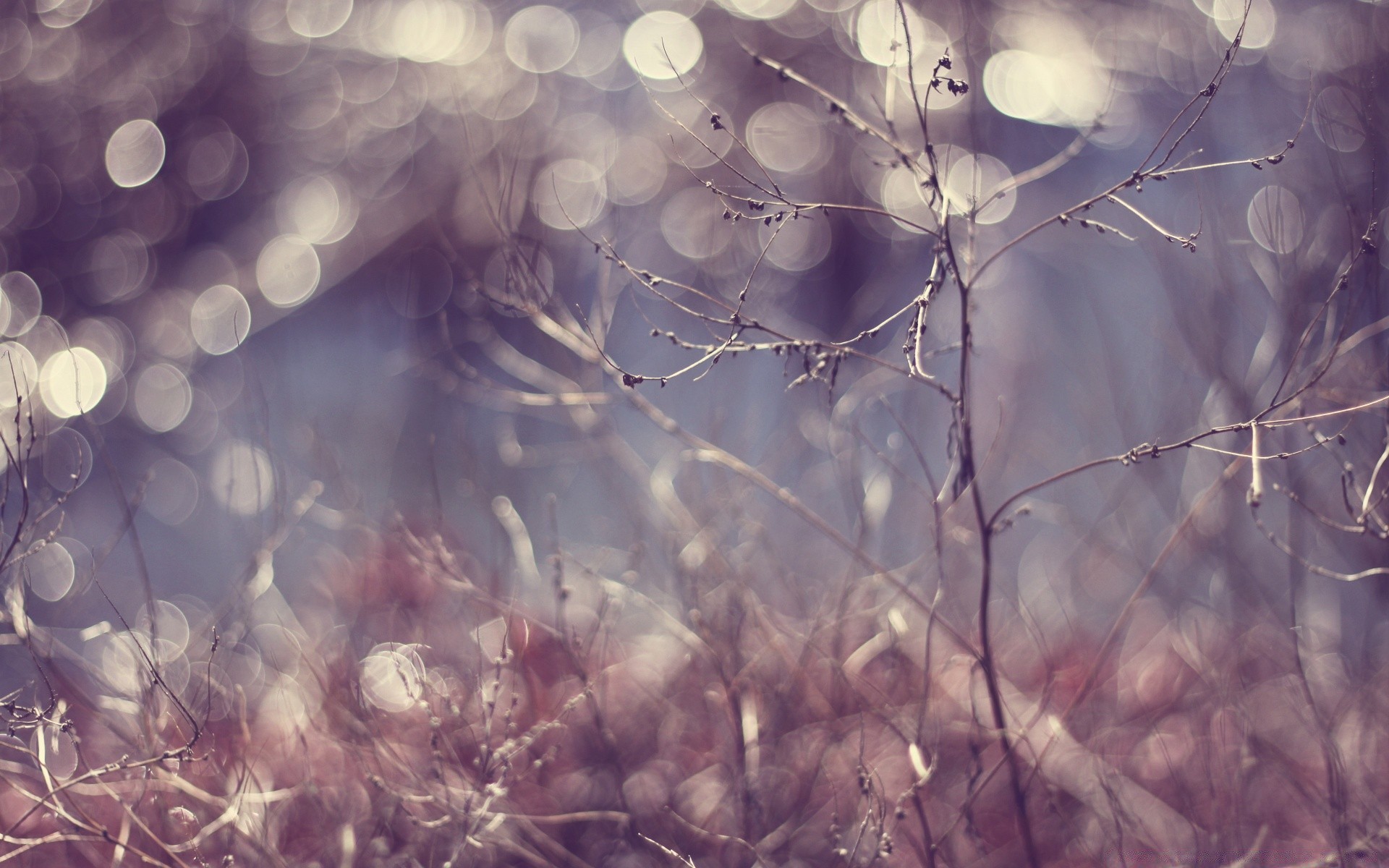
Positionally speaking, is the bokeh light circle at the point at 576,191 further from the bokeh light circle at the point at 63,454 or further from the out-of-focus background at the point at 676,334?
the bokeh light circle at the point at 63,454

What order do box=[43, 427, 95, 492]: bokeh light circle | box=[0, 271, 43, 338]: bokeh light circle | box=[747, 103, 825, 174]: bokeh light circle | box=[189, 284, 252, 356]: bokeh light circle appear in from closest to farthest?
box=[0, 271, 43, 338]: bokeh light circle → box=[43, 427, 95, 492]: bokeh light circle → box=[747, 103, 825, 174]: bokeh light circle → box=[189, 284, 252, 356]: bokeh light circle

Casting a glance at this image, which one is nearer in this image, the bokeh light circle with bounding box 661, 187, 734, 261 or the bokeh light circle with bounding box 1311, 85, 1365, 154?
the bokeh light circle with bounding box 1311, 85, 1365, 154

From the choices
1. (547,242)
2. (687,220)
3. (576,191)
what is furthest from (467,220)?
(547,242)

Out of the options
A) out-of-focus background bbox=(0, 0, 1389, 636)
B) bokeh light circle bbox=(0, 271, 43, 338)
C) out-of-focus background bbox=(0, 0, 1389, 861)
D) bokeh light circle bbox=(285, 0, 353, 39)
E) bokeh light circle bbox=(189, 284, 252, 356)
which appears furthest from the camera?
bokeh light circle bbox=(285, 0, 353, 39)

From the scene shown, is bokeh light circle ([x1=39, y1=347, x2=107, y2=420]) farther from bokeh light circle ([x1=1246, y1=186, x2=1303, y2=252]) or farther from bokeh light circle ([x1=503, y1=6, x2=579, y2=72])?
bokeh light circle ([x1=1246, y1=186, x2=1303, y2=252])

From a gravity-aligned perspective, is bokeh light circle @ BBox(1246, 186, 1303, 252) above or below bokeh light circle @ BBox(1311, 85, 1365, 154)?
below

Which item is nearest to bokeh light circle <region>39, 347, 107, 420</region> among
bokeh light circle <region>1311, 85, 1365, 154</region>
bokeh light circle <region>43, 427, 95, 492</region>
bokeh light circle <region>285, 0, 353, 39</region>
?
bokeh light circle <region>43, 427, 95, 492</region>

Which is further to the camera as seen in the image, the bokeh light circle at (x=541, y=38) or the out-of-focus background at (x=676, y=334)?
the bokeh light circle at (x=541, y=38)

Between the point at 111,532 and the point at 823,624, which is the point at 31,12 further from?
the point at 823,624

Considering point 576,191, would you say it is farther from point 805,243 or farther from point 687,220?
point 805,243

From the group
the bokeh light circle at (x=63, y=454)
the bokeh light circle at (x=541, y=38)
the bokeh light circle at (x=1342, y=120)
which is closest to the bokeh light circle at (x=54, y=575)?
the bokeh light circle at (x=63, y=454)

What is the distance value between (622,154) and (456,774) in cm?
389

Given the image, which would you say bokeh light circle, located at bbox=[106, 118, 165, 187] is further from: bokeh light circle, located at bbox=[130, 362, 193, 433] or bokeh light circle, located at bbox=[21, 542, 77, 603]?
bokeh light circle, located at bbox=[21, 542, 77, 603]

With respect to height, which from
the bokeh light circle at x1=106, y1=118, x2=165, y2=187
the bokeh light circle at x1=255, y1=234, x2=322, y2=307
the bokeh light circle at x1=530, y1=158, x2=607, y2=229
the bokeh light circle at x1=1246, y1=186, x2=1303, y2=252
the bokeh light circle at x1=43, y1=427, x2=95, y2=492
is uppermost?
the bokeh light circle at x1=1246, y1=186, x2=1303, y2=252
